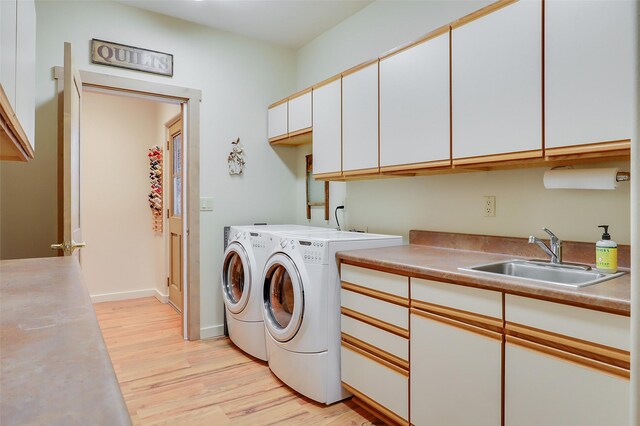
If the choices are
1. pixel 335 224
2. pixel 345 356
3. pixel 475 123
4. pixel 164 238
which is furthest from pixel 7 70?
pixel 164 238

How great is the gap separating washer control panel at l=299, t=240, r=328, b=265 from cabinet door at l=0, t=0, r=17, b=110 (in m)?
1.44

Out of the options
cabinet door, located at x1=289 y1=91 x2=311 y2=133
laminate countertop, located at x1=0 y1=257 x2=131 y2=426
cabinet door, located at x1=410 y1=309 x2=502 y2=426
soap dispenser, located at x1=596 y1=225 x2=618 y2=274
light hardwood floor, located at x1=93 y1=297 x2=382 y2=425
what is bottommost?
light hardwood floor, located at x1=93 y1=297 x2=382 y2=425

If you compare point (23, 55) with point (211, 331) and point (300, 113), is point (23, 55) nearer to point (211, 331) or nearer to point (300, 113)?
point (300, 113)

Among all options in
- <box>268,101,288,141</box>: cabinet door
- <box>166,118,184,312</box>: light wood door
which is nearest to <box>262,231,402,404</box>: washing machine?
<box>268,101,288,141</box>: cabinet door

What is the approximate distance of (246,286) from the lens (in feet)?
9.21

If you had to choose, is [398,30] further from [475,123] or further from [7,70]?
[7,70]

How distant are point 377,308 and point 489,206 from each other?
83cm

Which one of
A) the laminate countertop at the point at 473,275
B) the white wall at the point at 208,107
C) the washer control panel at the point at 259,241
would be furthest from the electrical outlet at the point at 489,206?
the white wall at the point at 208,107

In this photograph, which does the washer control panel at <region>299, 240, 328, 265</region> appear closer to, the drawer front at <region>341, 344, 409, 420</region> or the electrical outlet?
the drawer front at <region>341, 344, 409, 420</region>

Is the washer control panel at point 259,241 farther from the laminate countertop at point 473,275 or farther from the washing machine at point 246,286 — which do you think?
the laminate countertop at point 473,275

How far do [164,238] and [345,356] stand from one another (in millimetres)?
3055

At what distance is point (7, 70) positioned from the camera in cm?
101

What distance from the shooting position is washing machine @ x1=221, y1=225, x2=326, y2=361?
9.05 ft

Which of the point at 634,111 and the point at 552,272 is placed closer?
the point at 634,111
